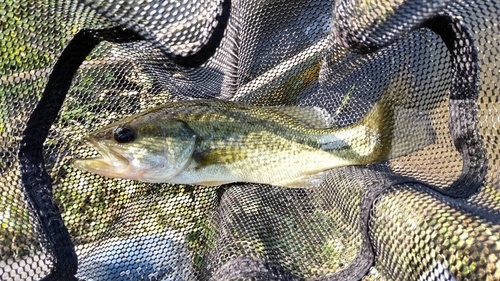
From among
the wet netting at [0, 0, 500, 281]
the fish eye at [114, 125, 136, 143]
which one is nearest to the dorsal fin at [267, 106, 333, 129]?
the wet netting at [0, 0, 500, 281]

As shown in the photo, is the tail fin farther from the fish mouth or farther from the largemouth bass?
the fish mouth

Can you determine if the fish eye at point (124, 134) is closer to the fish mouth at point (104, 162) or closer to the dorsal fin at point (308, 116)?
the fish mouth at point (104, 162)

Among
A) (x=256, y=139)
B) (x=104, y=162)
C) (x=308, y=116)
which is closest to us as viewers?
(x=104, y=162)

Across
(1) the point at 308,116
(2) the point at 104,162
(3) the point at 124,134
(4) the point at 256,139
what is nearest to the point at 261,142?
(4) the point at 256,139

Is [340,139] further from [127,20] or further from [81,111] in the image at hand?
[81,111]

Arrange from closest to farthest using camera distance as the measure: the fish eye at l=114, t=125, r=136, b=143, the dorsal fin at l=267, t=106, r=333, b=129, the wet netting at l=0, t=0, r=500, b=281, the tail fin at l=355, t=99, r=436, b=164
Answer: the wet netting at l=0, t=0, r=500, b=281
the fish eye at l=114, t=125, r=136, b=143
the tail fin at l=355, t=99, r=436, b=164
the dorsal fin at l=267, t=106, r=333, b=129

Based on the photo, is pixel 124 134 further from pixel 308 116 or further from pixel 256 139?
pixel 308 116

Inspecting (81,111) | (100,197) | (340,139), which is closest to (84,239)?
(100,197)

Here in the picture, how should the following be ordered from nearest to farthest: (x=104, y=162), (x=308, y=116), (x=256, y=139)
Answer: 1. (x=104, y=162)
2. (x=256, y=139)
3. (x=308, y=116)
